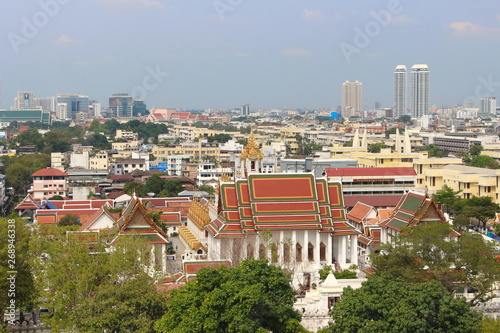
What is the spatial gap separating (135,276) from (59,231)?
8.22 meters

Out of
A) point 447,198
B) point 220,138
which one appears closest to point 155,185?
point 447,198

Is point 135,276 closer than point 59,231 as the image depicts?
Yes

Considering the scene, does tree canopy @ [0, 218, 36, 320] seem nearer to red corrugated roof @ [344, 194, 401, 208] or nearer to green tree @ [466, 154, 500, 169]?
red corrugated roof @ [344, 194, 401, 208]

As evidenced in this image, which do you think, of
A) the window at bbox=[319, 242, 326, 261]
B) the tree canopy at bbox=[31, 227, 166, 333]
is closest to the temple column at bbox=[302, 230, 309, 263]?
the window at bbox=[319, 242, 326, 261]

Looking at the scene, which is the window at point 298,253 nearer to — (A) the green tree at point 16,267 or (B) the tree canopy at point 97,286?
(B) the tree canopy at point 97,286

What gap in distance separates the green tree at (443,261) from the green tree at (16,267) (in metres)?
13.0

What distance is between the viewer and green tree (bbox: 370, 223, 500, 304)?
98.8ft

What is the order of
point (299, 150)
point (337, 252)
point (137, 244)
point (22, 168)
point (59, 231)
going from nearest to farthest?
point (137, 244) < point (59, 231) < point (337, 252) < point (22, 168) < point (299, 150)

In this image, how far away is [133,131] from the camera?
5842 inches

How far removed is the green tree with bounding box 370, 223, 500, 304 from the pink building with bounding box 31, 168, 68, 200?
42021 millimetres

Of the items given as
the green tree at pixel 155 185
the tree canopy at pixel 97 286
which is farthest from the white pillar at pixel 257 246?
the green tree at pixel 155 185

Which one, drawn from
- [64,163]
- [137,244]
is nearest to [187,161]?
[64,163]

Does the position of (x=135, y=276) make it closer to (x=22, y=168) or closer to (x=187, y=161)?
(x=22, y=168)

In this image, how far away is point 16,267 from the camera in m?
30.8
